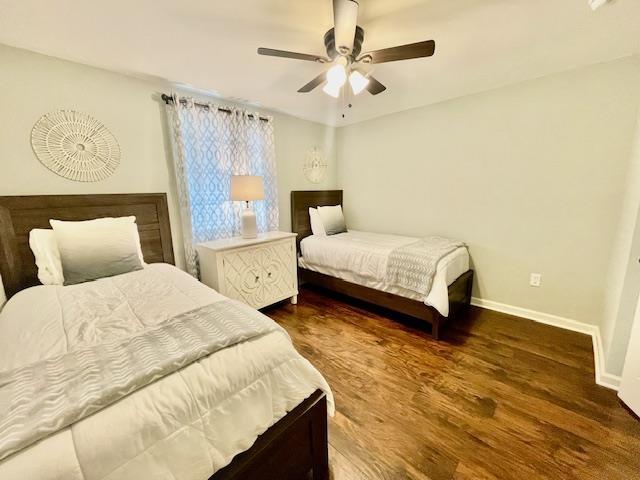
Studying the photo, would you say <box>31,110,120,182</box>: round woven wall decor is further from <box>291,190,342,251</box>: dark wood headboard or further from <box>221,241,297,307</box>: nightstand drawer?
<box>291,190,342,251</box>: dark wood headboard

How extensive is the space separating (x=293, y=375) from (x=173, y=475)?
0.46 meters

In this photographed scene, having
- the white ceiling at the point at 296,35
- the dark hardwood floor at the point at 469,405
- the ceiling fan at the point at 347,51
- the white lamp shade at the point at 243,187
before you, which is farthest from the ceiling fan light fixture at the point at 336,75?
the dark hardwood floor at the point at 469,405

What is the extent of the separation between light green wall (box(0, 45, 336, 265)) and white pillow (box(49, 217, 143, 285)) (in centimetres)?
37

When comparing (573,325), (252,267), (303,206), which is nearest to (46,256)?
(252,267)

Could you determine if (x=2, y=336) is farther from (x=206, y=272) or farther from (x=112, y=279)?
(x=206, y=272)

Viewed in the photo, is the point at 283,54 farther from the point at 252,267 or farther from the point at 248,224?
the point at 252,267

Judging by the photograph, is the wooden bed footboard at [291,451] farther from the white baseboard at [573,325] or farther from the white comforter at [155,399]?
the white baseboard at [573,325]

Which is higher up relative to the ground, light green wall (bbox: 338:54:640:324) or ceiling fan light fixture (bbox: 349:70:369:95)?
ceiling fan light fixture (bbox: 349:70:369:95)

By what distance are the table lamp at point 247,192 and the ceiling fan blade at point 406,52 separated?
1435mm

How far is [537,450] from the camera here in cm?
126

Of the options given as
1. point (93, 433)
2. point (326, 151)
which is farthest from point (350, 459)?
point (326, 151)

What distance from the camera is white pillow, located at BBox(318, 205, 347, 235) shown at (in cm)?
339

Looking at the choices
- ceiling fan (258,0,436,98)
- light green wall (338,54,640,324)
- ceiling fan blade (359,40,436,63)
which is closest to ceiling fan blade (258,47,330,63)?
ceiling fan (258,0,436,98)

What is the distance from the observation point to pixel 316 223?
3387 mm
